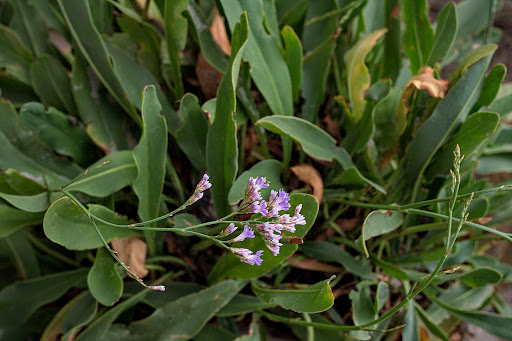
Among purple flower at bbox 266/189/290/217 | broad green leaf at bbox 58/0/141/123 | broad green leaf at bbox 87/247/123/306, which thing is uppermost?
broad green leaf at bbox 58/0/141/123

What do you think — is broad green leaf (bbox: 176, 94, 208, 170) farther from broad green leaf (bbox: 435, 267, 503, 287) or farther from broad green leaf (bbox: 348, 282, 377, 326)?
broad green leaf (bbox: 435, 267, 503, 287)

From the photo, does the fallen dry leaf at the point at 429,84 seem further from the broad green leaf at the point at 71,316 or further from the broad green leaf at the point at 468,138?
the broad green leaf at the point at 71,316

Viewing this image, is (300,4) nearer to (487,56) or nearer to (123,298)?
(487,56)

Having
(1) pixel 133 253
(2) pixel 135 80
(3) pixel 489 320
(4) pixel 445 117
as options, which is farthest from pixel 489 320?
Result: (2) pixel 135 80

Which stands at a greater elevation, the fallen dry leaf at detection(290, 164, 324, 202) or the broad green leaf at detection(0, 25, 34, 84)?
the broad green leaf at detection(0, 25, 34, 84)

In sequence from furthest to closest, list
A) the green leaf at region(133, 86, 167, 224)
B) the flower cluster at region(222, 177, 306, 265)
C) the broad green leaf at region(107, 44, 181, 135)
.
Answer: the broad green leaf at region(107, 44, 181, 135)
the green leaf at region(133, 86, 167, 224)
the flower cluster at region(222, 177, 306, 265)

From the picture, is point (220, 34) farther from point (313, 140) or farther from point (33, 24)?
point (33, 24)

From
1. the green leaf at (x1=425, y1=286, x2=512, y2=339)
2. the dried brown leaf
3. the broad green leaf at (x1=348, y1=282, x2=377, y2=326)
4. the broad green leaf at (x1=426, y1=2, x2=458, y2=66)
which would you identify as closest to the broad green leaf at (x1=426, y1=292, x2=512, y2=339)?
the green leaf at (x1=425, y1=286, x2=512, y2=339)
